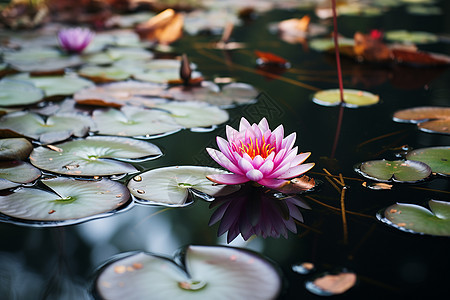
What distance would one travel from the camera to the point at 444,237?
901 millimetres

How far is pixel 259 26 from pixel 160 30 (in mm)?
843

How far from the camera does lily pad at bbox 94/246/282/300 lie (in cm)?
73

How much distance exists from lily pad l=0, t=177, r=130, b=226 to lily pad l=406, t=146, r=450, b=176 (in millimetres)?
756

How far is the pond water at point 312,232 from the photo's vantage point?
0.79 meters

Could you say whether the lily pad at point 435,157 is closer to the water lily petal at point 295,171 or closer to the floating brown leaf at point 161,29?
the water lily petal at point 295,171

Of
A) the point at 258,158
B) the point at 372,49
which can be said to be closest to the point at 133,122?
the point at 258,158

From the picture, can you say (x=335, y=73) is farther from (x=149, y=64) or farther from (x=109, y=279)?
(x=109, y=279)

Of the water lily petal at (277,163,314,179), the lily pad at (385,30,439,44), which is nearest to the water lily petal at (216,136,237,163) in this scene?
the water lily petal at (277,163,314,179)

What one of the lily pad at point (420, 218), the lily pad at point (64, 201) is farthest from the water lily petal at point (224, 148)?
the lily pad at point (420, 218)

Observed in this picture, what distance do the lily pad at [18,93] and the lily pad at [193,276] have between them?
3.28ft

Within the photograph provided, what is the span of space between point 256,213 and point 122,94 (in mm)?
925

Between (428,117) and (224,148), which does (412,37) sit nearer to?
(428,117)

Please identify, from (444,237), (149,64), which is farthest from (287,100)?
(444,237)

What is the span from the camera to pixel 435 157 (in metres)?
1.23
